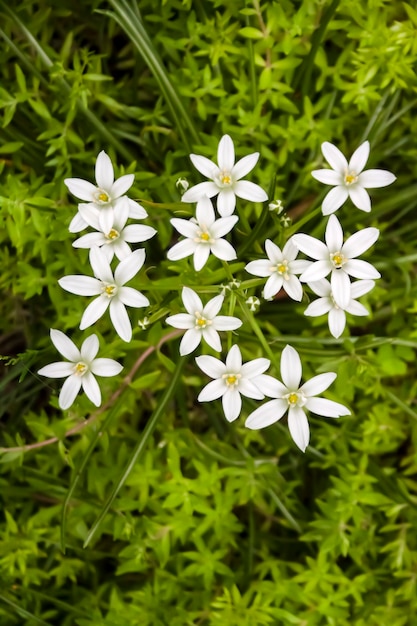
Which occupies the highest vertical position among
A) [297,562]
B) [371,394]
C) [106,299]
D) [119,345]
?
[106,299]

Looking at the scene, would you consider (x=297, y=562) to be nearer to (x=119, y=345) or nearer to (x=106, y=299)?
(x=119, y=345)

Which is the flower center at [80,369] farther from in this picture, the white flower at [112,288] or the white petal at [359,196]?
the white petal at [359,196]

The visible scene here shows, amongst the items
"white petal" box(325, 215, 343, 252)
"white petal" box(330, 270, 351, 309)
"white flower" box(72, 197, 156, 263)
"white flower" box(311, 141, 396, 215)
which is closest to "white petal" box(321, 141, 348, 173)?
"white flower" box(311, 141, 396, 215)

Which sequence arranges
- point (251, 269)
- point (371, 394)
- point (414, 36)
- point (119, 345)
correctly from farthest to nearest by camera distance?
point (371, 394) < point (414, 36) < point (119, 345) < point (251, 269)

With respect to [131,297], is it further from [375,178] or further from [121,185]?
[375,178]

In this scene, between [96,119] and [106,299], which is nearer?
[106,299]

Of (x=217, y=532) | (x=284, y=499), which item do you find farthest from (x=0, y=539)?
(x=284, y=499)

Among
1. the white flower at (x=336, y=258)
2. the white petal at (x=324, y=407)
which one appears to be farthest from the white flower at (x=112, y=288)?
the white petal at (x=324, y=407)
